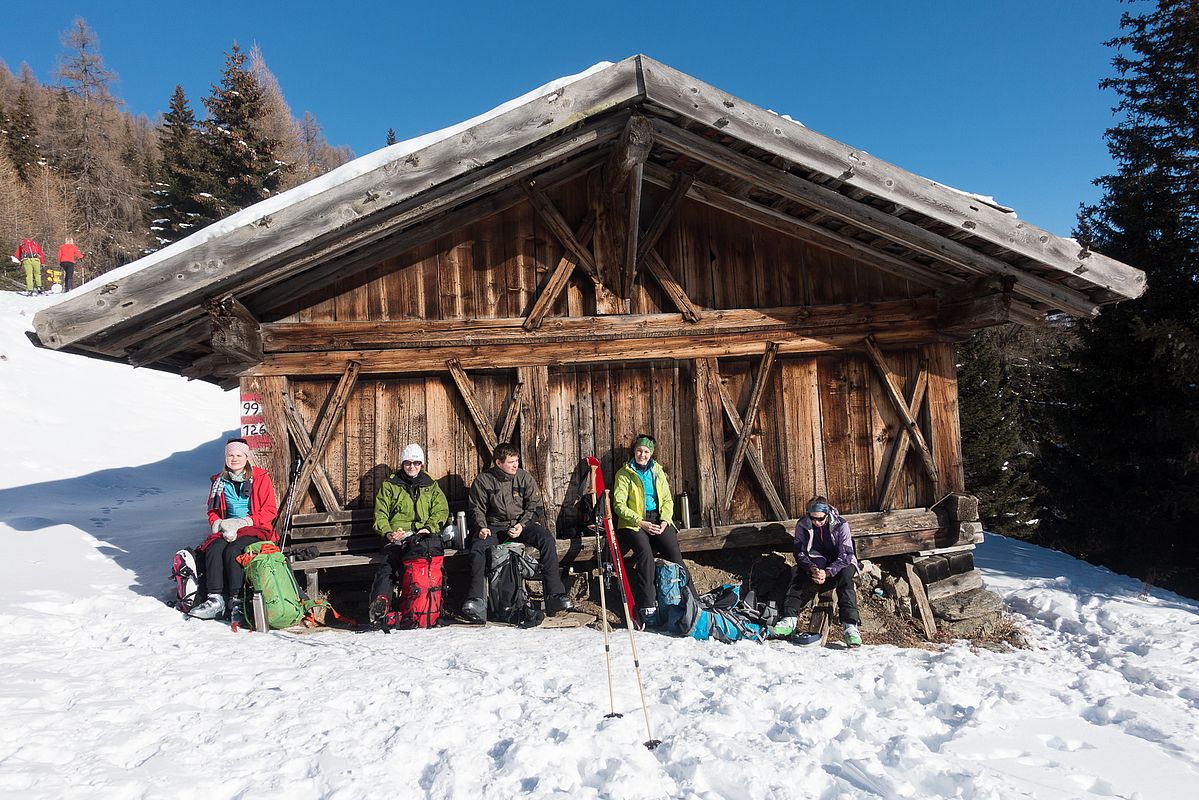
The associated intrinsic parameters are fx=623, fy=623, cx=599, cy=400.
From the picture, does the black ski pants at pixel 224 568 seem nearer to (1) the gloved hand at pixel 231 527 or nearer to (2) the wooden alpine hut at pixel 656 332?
(1) the gloved hand at pixel 231 527

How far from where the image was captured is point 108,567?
21.2 feet

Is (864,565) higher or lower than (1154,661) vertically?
Answer: higher

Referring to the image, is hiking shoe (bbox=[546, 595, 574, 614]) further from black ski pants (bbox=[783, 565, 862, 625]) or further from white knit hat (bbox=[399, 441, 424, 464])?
black ski pants (bbox=[783, 565, 862, 625])

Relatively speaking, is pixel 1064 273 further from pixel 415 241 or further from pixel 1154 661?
pixel 415 241

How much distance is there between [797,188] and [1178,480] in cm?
891

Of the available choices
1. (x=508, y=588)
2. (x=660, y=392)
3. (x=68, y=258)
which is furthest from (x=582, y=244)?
(x=68, y=258)

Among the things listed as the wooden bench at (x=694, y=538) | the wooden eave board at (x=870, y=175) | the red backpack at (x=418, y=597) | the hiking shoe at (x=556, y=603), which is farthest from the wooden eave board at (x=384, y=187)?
the hiking shoe at (x=556, y=603)

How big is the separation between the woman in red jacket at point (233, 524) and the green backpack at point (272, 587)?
108 mm

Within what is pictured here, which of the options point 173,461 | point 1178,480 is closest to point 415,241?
point 173,461

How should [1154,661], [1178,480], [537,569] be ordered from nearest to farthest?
[1154,661]
[537,569]
[1178,480]

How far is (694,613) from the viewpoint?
579 centimetres

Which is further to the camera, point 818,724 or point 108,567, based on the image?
point 108,567

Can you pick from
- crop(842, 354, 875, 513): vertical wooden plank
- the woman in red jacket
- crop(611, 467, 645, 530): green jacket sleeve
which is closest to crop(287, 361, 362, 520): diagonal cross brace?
the woman in red jacket

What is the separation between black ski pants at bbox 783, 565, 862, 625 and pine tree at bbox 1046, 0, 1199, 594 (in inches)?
260
